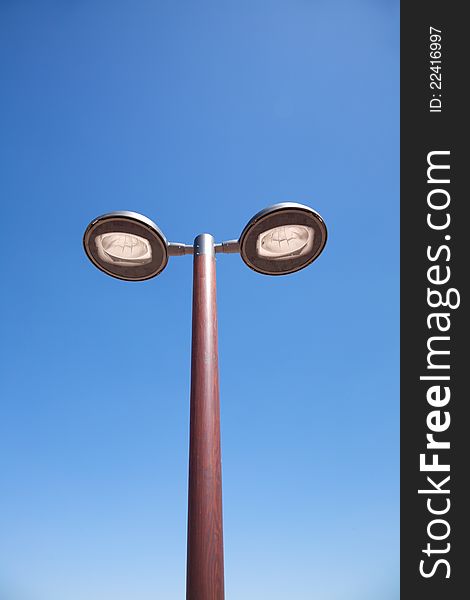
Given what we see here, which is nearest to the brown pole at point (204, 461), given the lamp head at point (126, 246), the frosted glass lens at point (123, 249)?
the lamp head at point (126, 246)

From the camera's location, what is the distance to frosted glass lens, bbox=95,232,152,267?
156 inches

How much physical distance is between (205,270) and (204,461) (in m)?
1.44

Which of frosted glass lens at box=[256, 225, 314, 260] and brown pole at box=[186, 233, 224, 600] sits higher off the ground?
frosted glass lens at box=[256, 225, 314, 260]

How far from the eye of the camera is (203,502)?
2764 mm

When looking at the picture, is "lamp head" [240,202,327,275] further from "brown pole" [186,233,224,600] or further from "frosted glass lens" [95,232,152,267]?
"frosted glass lens" [95,232,152,267]

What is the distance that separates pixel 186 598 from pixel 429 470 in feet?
8.85

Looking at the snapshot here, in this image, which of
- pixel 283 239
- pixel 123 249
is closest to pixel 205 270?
pixel 283 239

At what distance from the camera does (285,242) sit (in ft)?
13.2

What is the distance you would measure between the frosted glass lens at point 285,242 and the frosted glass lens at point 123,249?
96cm

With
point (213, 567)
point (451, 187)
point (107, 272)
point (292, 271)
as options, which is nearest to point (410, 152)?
point (451, 187)

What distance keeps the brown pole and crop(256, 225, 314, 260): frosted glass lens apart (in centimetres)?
67

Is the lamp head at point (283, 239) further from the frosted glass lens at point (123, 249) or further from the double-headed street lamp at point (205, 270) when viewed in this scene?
the frosted glass lens at point (123, 249)

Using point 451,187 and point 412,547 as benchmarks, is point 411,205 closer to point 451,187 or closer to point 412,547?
point 451,187

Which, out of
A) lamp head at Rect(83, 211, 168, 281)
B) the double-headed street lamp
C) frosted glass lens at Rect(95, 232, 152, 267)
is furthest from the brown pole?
frosted glass lens at Rect(95, 232, 152, 267)
